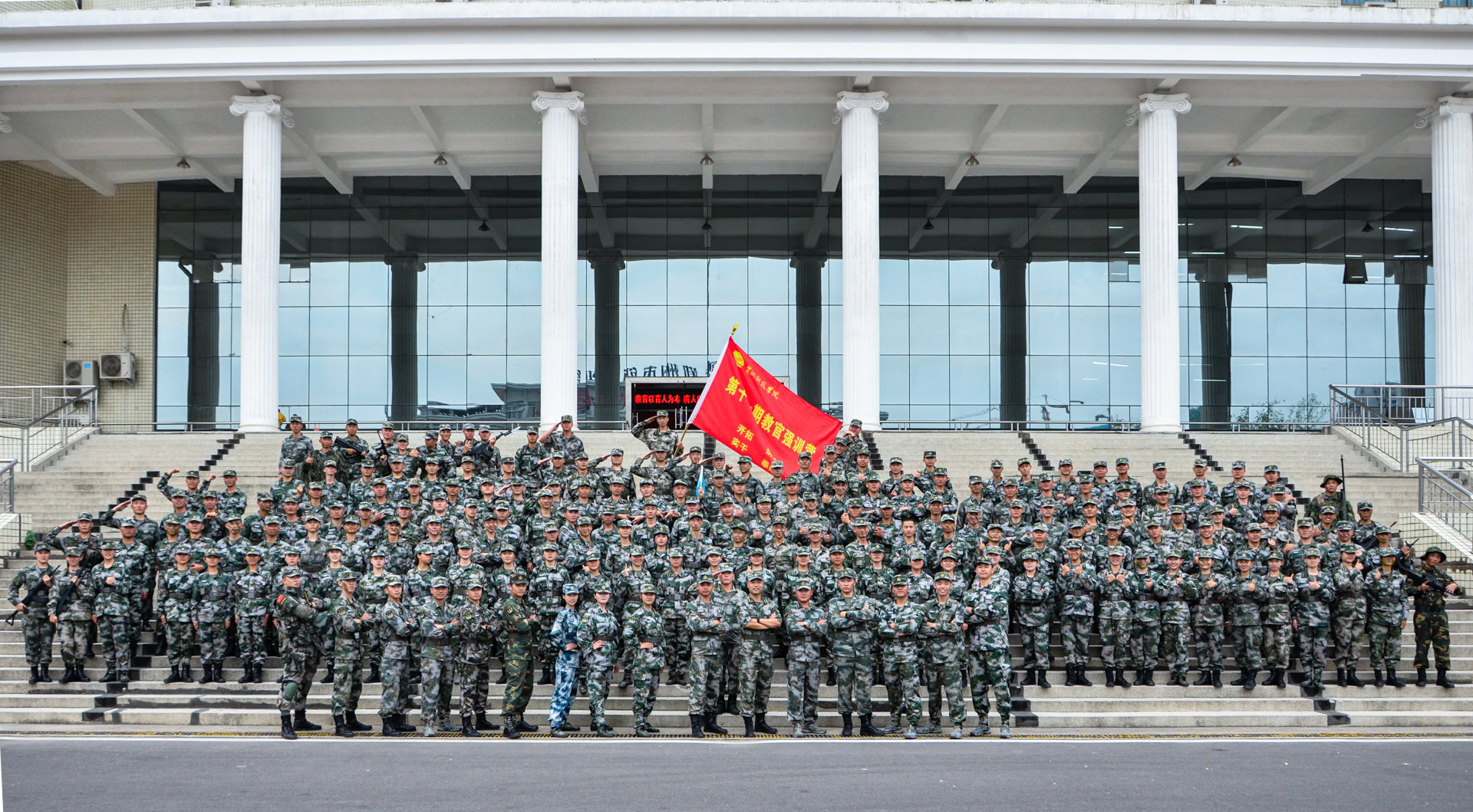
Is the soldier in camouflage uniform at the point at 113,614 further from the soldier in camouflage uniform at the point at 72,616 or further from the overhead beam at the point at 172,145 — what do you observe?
the overhead beam at the point at 172,145

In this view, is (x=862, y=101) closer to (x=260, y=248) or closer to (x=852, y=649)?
(x=260, y=248)

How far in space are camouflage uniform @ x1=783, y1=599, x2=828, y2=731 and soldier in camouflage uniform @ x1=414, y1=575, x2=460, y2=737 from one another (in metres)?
3.12

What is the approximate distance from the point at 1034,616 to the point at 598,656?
14.8 feet

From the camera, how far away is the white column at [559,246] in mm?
23734

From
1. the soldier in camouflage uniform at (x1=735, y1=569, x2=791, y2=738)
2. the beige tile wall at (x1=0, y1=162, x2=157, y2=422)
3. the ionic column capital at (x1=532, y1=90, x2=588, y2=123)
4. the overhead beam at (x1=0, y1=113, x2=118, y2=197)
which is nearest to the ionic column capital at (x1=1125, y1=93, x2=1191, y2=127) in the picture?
the ionic column capital at (x1=532, y1=90, x2=588, y2=123)

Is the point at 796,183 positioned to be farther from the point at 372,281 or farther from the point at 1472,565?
the point at 1472,565

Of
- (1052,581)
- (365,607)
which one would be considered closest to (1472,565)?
(1052,581)

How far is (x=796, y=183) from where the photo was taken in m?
31.2

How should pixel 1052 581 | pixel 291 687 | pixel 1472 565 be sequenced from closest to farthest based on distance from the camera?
pixel 291 687, pixel 1052 581, pixel 1472 565

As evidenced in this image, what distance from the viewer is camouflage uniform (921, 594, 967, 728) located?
37.6 feet

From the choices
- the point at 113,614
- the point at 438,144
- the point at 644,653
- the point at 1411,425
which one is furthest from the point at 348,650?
the point at 438,144

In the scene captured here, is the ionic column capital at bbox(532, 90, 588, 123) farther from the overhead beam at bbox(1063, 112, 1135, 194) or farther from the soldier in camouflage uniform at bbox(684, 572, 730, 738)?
the soldier in camouflage uniform at bbox(684, 572, 730, 738)

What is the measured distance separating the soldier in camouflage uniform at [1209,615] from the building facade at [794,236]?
11.1 metres

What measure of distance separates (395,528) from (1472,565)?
13.2 m
